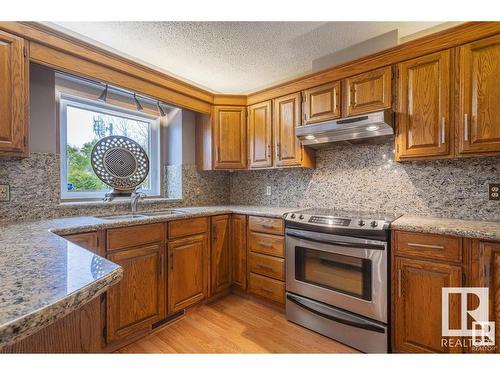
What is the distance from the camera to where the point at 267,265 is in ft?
7.74

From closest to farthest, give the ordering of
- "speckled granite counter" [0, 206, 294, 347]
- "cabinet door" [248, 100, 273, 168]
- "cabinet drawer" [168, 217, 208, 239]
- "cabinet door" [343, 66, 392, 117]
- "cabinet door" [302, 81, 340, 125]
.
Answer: "speckled granite counter" [0, 206, 294, 347], "cabinet door" [343, 66, 392, 117], "cabinet drawer" [168, 217, 208, 239], "cabinet door" [302, 81, 340, 125], "cabinet door" [248, 100, 273, 168]

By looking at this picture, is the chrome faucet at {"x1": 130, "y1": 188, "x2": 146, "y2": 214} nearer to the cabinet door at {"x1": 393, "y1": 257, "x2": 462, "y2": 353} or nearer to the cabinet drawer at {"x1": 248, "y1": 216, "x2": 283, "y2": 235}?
the cabinet drawer at {"x1": 248, "y1": 216, "x2": 283, "y2": 235}

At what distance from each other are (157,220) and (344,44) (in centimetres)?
220

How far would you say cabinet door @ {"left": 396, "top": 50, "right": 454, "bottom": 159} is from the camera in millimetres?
1709

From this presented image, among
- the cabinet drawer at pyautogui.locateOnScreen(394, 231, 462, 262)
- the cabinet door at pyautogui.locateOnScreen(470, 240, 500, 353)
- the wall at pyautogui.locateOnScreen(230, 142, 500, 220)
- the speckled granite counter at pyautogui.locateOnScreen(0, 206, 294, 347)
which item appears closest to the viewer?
the speckled granite counter at pyautogui.locateOnScreen(0, 206, 294, 347)

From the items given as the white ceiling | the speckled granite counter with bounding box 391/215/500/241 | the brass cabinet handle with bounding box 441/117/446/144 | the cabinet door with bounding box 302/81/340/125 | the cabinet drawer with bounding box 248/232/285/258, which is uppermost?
the white ceiling

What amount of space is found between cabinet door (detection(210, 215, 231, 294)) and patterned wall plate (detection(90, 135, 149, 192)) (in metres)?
0.91

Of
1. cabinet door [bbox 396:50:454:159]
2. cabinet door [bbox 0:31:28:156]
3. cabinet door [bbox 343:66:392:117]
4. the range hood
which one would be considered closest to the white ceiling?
cabinet door [bbox 343:66:392:117]

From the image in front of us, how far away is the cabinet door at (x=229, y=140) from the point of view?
2883mm

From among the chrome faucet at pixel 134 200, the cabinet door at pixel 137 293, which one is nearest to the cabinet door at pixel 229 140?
the chrome faucet at pixel 134 200

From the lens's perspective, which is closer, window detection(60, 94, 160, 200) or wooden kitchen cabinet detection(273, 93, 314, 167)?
window detection(60, 94, 160, 200)

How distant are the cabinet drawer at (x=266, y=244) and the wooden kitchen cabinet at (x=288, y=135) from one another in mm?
765

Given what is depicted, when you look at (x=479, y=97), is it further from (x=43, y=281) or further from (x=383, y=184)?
(x=43, y=281)

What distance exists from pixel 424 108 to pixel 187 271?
2302 mm
